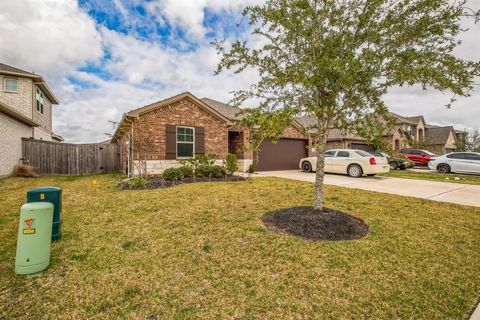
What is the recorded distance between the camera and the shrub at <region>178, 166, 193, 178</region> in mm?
10549

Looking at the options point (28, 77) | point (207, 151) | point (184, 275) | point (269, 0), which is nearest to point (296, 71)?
point (269, 0)

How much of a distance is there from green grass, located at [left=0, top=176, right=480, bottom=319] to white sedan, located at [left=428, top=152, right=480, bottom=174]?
1280 cm

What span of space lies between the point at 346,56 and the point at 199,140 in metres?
9.20

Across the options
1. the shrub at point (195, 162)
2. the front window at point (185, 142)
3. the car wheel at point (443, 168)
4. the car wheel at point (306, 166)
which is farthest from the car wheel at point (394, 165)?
the front window at point (185, 142)

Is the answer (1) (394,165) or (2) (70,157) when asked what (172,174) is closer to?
(2) (70,157)

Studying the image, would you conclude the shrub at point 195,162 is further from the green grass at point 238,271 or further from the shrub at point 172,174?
the green grass at point 238,271

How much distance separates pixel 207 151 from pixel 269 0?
8910mm

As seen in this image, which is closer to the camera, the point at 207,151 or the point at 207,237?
the point at 207,237

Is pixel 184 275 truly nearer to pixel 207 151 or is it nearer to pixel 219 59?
pixel 219 59

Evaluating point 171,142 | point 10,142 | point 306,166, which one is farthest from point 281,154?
point 10,142

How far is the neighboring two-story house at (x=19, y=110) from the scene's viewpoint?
36.0 feet

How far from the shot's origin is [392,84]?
12.7ft

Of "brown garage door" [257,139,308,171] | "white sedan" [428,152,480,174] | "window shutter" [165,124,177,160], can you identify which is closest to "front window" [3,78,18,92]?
"window shutter" [165,124,177,160]

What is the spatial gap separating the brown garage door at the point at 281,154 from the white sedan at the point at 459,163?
868 cm
